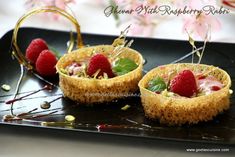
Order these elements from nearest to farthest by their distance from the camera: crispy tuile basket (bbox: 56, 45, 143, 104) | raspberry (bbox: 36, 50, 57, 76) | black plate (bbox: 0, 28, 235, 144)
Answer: black plate (bbox: 0, 28, 235, 144)
crispy tuile basket (bbox: 56, 45, 143, 104)
raspberry (bbox: 36, 50, 57, 76)

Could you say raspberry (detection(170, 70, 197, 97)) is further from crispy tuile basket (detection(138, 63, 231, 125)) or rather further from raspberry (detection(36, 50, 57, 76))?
raspberry (detection(36, 50, 57, 76))

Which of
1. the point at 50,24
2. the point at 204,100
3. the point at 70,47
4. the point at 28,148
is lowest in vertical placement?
the point at 28,148

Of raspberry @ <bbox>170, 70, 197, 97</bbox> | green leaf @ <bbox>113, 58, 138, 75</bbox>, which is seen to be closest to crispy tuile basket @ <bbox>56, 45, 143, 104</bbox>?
green leaf @ <bbox>113, 58, 138, 75</bbox>

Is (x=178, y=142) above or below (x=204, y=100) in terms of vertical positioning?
below

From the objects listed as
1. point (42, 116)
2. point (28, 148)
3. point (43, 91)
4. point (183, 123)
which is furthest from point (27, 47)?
point (183, 123)

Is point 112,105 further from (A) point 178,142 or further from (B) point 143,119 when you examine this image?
(A) point 178,142

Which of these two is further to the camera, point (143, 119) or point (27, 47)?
point (27, 47)
